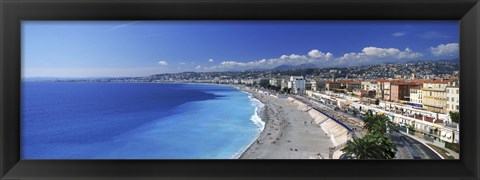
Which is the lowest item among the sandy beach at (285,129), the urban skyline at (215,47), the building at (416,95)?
the sandy beach at (285,129)

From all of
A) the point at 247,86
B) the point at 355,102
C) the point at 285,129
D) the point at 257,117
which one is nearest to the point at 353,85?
the point at 355,102

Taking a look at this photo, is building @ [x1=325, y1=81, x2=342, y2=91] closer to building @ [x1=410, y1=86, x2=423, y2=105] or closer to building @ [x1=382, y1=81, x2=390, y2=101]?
building @ [x1=382, y1=81, x2=390, y2=101]

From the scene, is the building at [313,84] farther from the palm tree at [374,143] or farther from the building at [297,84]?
the palm tree at [374,143]

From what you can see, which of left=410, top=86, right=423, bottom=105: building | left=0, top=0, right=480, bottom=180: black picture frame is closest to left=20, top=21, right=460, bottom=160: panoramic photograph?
left=410, top=86, right=423, bottom=105: building

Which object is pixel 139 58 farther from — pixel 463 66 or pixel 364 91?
pixel 463 66

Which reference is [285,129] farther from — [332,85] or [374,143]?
[374,143]

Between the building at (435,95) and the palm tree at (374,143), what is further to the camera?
the palm tree at (374,143)
